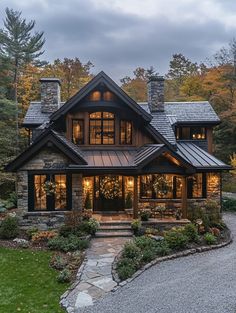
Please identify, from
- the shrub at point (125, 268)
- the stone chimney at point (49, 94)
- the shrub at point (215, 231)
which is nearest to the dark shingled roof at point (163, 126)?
the shrub at point (215, 231)

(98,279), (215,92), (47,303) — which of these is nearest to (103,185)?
(98,279)

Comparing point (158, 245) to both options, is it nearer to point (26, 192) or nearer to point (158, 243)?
point (158, 243)

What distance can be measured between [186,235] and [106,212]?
218 inches

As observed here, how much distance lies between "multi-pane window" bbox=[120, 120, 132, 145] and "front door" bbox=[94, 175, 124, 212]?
198 centimetres

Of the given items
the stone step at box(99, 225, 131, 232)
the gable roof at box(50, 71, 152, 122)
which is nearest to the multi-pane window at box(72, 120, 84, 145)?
the gable roof at box(50, 71, 152, 122)

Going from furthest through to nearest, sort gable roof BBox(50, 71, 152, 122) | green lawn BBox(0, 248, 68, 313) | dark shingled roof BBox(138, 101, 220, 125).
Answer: dark shingled roof BBox(138, 101, 220, 125) → gable roof BBox(50, 71, 152, 122) → green lawn BBox(0, 248, 68, 313)

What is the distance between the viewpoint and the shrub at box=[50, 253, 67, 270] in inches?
441

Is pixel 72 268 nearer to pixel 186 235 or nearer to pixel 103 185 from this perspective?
pixel 186 235

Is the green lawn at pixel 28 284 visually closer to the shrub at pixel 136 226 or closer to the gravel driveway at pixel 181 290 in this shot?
the gravel driveway at pixel 181 290

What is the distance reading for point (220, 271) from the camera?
11.0 meters

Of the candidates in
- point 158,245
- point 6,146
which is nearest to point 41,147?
point 158,245

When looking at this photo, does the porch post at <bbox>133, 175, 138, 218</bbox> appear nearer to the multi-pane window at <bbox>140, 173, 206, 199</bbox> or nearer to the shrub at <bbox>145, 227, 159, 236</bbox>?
the shrub at <bbox>145, 227, 159, 236</bbox>

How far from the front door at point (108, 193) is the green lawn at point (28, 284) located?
598 cm

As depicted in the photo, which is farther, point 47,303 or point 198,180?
point 198,180
